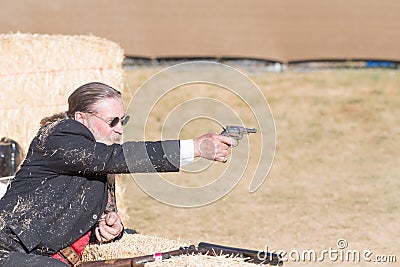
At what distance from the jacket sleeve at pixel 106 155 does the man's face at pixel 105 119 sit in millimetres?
193

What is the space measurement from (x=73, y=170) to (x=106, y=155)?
0.84 ft

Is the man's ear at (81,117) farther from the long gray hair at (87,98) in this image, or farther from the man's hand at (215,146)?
the man's hand at (215,146)

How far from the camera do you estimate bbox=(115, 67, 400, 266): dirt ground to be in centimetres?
828

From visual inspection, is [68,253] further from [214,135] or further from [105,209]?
[214,135]

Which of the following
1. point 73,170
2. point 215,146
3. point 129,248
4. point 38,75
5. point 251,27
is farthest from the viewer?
point 251,27

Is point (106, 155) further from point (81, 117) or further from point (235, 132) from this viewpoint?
point (235, 132)

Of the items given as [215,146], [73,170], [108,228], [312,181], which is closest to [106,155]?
[73,170]

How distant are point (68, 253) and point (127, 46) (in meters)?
12.8

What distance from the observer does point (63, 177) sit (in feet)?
15.4

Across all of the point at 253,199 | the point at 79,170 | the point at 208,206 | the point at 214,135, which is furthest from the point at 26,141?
the point at 214,135

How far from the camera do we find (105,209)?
16.7 feet

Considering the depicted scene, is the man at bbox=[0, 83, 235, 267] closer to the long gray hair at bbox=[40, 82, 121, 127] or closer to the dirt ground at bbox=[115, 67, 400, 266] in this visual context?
the long gray hair at bbox=[40, 82, 121, 127]

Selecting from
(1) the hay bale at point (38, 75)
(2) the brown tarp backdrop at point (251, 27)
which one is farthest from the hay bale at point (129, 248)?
(2) the brown tarp backdrop at point (251, 27)

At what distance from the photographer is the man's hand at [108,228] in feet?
16.8
